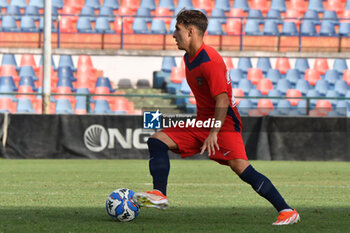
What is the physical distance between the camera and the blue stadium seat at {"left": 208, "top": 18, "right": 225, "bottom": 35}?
77.0 feet

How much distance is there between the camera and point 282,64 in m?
22.6

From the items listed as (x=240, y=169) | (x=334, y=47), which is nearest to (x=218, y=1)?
(x=334, y=47)

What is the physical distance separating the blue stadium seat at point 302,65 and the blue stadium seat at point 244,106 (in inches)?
205

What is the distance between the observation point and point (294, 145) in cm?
1616

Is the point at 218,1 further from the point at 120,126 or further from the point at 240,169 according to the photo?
the point at 240,169

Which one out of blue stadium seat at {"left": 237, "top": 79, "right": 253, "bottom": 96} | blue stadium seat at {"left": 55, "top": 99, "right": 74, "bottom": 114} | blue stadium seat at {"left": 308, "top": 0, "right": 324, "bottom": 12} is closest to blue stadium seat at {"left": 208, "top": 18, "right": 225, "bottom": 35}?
blue stadium seat at {"left": 237, "top": 79, "right": 253, "bottom": 96}

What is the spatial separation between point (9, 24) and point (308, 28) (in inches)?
408

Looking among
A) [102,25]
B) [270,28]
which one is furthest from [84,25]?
[270,28]

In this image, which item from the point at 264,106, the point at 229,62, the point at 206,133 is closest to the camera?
the point at 206,133

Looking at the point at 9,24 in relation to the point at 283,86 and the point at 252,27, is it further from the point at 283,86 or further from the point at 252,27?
the point at 283,86

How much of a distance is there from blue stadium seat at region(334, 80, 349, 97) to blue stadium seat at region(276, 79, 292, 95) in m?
1.55

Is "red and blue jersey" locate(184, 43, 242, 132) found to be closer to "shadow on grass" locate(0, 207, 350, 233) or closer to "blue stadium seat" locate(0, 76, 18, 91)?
"shadow on grass" locate(0, 207, 350, 233)

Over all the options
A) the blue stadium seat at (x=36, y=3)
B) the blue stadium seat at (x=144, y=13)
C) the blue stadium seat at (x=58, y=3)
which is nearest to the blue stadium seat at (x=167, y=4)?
the blue stadium seat at (x=144, y=13)

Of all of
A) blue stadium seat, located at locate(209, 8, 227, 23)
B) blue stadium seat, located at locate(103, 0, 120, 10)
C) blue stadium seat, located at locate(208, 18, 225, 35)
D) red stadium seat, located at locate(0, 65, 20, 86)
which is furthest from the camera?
blue stadium seat, located at locate(103, 0, 120, 10)
